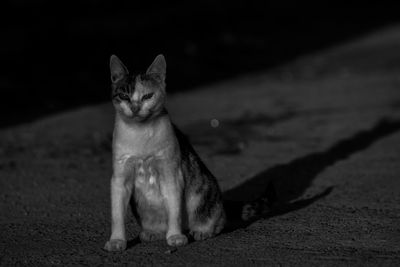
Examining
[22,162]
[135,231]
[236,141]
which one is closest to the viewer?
[135,231]

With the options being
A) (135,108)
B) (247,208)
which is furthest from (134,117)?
(247,208)

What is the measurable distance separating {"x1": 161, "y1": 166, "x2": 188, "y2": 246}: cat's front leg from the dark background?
678 cm

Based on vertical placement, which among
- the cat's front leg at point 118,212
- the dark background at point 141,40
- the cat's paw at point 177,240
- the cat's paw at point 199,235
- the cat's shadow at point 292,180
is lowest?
the cat's shadow at point 292,180

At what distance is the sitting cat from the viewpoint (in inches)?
233

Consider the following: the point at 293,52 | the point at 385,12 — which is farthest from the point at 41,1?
the point at 385,12

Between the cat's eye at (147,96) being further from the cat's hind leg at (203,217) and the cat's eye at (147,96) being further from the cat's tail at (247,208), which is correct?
the cat's tail at (247,208)

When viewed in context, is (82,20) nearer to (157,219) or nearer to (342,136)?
(342,136)

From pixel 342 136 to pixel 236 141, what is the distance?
1.55 meters

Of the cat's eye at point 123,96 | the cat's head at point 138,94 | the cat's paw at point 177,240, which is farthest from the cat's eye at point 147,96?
the cat's paw at point 177,240

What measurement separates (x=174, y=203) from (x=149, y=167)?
32 centimetres

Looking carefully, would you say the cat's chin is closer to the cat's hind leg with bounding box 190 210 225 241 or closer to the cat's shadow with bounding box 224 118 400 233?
the cat's hind leg with bounding box 190 210 225 241

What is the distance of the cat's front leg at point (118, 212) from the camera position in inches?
233

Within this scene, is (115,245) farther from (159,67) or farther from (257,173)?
(257,173)

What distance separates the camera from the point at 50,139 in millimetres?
10945
